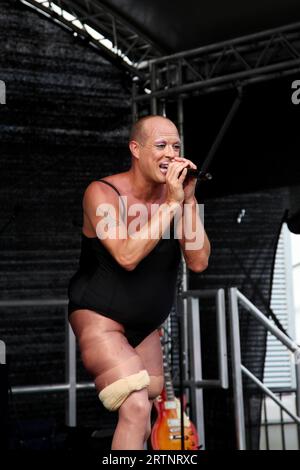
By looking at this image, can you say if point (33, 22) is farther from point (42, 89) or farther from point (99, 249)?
point (99, 249)

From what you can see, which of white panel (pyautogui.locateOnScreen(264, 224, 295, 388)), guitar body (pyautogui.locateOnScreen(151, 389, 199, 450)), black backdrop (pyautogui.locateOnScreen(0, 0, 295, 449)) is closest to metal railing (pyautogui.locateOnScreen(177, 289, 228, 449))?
guitar body (pyautogui.locateOnScreen(151, 389, 199, 450))

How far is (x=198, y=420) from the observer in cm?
496

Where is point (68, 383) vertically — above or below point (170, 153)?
below

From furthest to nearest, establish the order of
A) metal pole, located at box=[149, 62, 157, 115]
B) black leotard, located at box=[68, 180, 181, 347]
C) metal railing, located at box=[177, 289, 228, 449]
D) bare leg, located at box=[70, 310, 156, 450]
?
1. metal pole, located at box=[149, 62, 157, 115]
2. metal railing, located at box=[177, 289, 228, 449]
3. black leotard, located at box=[68, 180, 181, 347]
4. bare leg, located at box=[70, 310, 156, 450]

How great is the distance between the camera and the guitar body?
513 centimetres

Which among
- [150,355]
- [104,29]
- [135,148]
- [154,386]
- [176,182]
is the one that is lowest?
[154,386]

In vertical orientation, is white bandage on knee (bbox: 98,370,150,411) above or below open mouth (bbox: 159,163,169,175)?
below

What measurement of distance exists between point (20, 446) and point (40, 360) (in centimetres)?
153

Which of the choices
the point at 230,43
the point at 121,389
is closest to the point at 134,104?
the point at 230,43

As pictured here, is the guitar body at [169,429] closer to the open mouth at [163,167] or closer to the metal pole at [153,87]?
the metal pole at [153,87]

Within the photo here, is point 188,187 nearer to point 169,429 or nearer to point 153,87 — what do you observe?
point 169,429

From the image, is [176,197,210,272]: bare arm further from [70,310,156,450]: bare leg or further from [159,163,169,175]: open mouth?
[70,310,156,450]: bare leg

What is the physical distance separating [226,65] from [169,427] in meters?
3.06

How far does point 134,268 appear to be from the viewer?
2.51 meters
